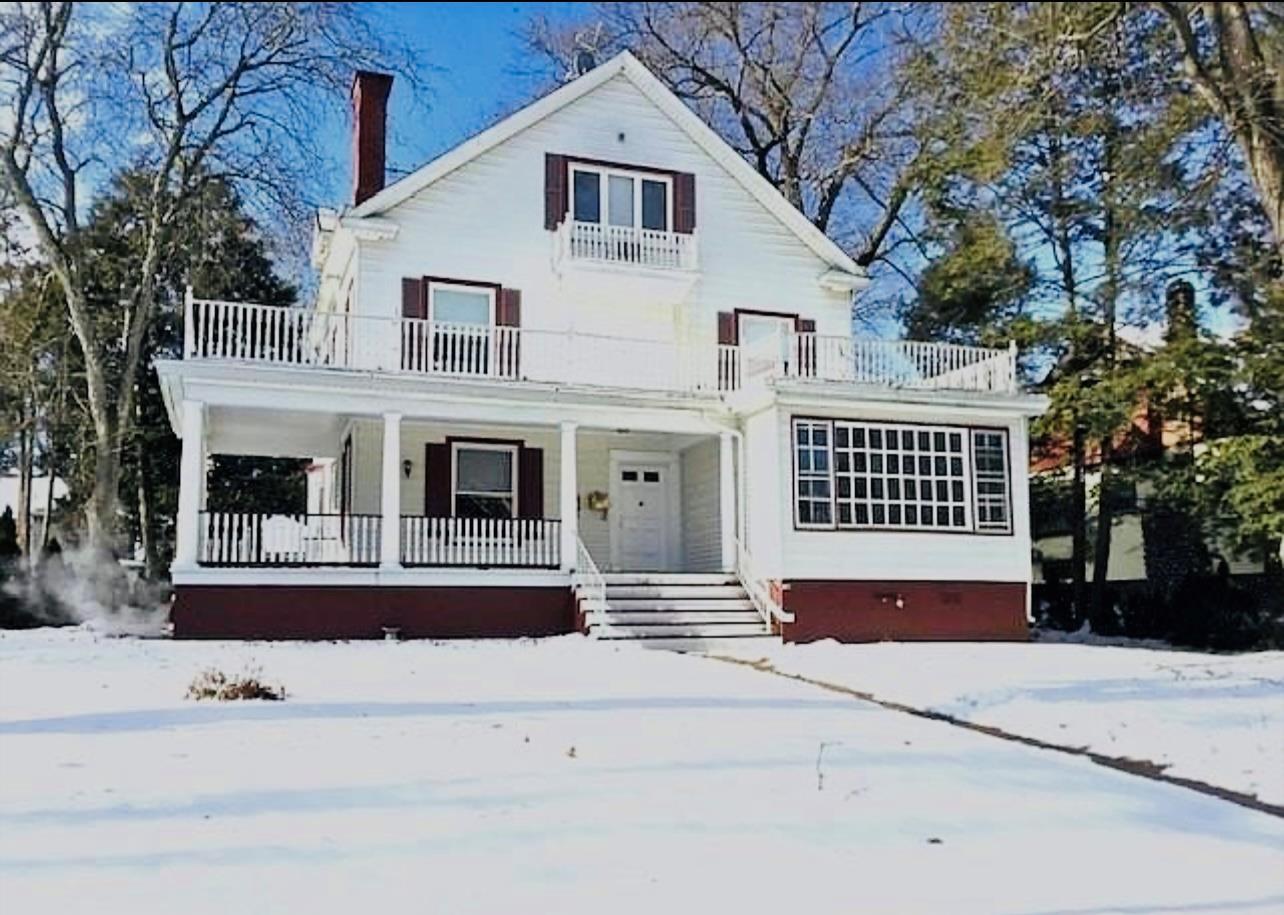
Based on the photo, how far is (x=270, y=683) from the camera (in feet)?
32.7

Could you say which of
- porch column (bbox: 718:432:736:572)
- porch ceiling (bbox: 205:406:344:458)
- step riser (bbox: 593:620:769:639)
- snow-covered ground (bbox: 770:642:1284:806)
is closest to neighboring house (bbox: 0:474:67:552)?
porch ceiling (bbox: 205:406:344:458)

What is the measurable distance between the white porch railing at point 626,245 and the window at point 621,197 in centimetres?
27

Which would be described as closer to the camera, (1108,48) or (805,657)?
(1108,48)

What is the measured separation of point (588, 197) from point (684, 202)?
1.58 m

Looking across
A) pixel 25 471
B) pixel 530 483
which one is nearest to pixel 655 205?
pixel 530 483

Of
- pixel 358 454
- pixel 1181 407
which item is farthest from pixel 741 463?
pixel 1181 407

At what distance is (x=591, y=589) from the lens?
641 inches

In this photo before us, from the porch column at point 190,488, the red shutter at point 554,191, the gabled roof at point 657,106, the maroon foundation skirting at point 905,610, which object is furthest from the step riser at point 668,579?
the gabled roof at point 657,106

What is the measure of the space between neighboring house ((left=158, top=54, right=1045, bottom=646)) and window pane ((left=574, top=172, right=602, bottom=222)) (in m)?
0.05

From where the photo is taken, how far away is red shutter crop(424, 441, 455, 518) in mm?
18281

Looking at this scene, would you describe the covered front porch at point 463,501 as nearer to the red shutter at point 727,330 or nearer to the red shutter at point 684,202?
the red shutter at point 727,330

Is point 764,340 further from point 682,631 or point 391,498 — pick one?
point 391,498

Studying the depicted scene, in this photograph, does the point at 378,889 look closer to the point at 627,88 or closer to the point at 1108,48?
the point at 1108,48

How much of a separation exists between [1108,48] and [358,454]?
42.0 feet
